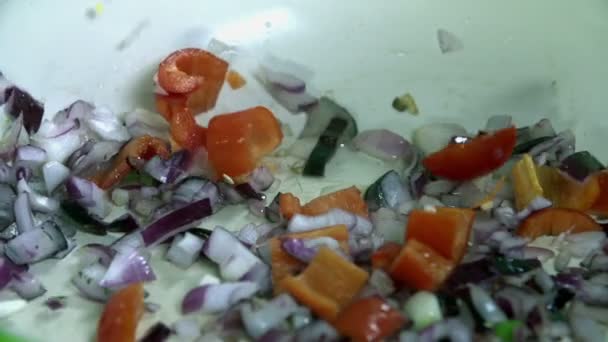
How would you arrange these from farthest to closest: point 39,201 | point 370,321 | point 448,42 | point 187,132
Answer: point 448,42 < point 187,132 < point 39,201 < point 370,321

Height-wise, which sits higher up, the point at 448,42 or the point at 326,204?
the point at 448,42

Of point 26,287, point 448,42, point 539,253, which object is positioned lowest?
point 26,287

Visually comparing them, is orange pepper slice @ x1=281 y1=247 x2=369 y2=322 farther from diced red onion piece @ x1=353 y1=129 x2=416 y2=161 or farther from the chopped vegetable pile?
diced red onion piece @ x1=353 y1=129 x2=416 y2=161

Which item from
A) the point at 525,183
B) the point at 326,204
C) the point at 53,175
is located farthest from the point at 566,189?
the point at 53,175

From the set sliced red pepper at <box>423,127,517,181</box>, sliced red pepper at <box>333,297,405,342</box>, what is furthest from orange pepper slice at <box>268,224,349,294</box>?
sliced red pepper at <box>423,127,517,181</box>

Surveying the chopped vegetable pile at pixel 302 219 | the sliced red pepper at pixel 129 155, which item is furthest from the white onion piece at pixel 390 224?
the sliced red pepper at pixel 129 155

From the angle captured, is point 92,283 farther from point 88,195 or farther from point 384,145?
point 384,145
